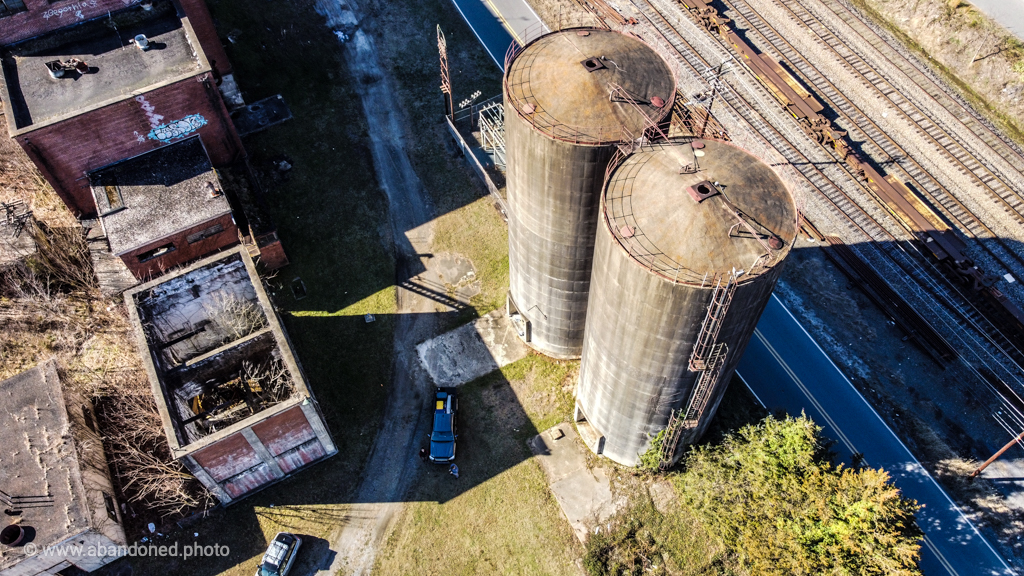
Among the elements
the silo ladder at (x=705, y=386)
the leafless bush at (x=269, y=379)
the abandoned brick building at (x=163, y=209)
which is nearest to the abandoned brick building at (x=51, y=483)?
the abandoned brick building at (x=163, y=209)

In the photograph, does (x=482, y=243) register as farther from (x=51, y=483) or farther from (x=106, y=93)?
(x=51, y=483)

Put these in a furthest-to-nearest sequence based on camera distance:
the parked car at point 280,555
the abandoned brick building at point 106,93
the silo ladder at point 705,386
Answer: the abandoned brick building at point 106,93
the parked car at point 280,555
the silo ladder at point 705,386

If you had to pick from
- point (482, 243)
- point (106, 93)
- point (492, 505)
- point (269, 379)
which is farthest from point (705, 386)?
point (106, 93)

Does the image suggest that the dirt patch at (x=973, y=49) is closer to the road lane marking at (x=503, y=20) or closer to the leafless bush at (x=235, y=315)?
the road lane marking at (x=503, y=20)

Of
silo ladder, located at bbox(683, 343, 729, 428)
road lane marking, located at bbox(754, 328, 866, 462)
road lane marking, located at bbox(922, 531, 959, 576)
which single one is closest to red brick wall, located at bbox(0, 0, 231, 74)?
silo ladder, located at bbox(683, 343, 729, 428)

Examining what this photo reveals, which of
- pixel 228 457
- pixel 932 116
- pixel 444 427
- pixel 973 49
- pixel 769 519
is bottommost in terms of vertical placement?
pixel 444 427

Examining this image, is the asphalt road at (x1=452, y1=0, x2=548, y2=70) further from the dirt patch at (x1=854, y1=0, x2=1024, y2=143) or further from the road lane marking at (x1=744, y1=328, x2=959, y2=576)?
the road lane marking at (x1=744, y1=328, x2=959, y2=576)

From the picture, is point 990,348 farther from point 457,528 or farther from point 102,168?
point 102,168
